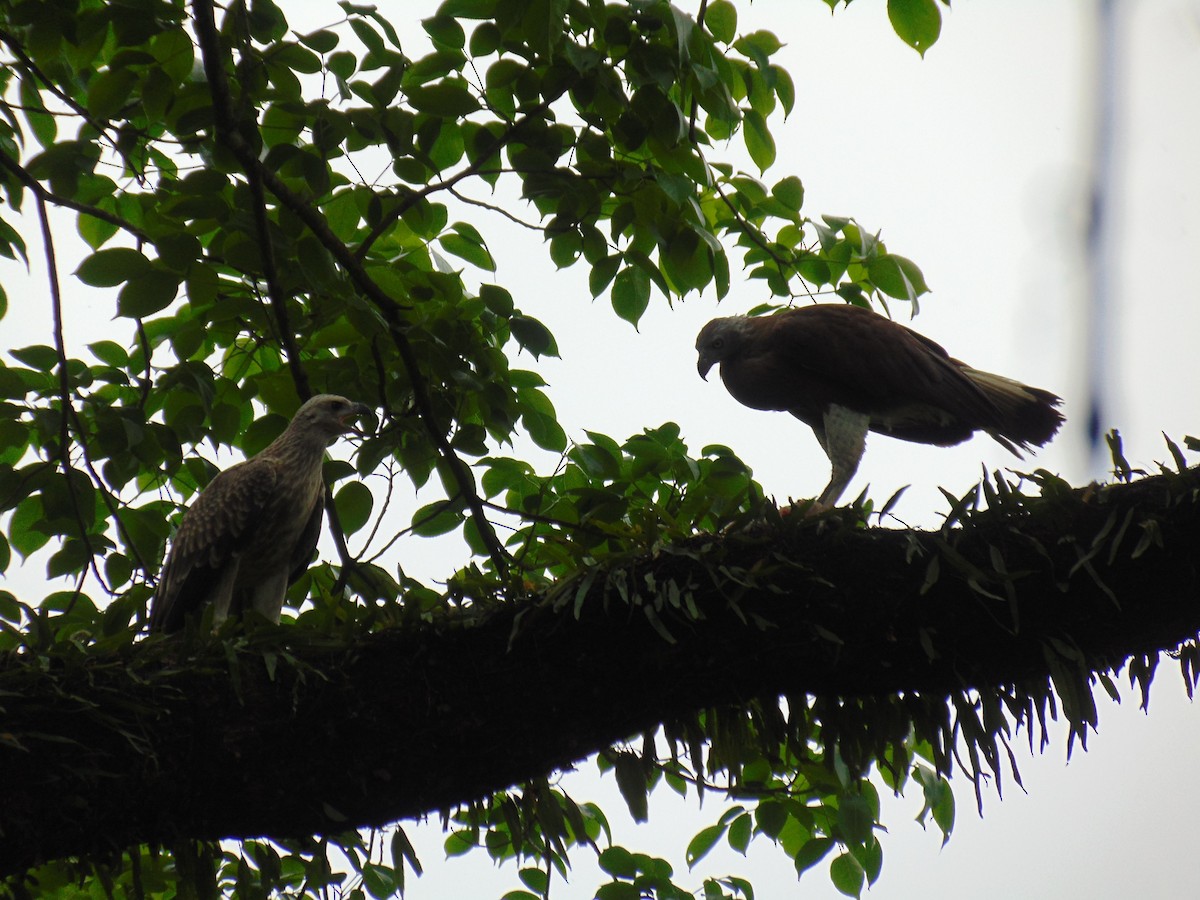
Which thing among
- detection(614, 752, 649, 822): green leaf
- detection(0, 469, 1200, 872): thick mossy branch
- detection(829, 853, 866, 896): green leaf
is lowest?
detection(829, 853, 866, 896): green leaf

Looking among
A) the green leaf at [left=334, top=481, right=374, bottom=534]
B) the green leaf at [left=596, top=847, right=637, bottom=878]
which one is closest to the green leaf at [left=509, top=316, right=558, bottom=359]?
the green leaf at [left=334, top=481, right=374, bottom=534]

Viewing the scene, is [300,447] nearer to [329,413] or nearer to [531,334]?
[329,413]

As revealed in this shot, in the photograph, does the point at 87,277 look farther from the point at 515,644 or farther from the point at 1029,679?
the point at 1029,679

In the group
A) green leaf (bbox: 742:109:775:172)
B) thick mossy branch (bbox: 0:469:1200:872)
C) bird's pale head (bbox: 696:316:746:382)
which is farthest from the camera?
bird's pale head (bbox: 696:316:746:382)

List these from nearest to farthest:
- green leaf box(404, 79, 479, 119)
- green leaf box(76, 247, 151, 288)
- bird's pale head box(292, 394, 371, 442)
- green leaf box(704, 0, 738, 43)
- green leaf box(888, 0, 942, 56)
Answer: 1. green leaf box(888, 0, 942, 56)
2. green leaf box(76, 247, 151, 288)
3. green leaf box(404, 79, 479, 119)
4. green leaf box(704, 0, 738, 43)
5. bird's pale head box(292, 394, 371, 442)

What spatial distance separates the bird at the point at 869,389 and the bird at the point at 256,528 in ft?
6.20

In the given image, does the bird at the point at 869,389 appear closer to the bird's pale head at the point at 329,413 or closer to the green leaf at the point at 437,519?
the green leaf at the point at 437,519

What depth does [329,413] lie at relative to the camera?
4.58 m

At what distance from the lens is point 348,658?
2891 mm

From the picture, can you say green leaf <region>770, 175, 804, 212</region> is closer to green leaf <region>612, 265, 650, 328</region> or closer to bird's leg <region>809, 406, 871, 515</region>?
green leaf <region>612, 265, 650, 328</region>

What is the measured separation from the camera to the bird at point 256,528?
4.38 m

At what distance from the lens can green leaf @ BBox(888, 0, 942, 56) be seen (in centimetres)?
338

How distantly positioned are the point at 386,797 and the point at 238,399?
2487mm

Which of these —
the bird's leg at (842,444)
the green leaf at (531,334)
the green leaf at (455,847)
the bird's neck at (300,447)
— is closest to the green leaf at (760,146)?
the green leaf at (531,334)
